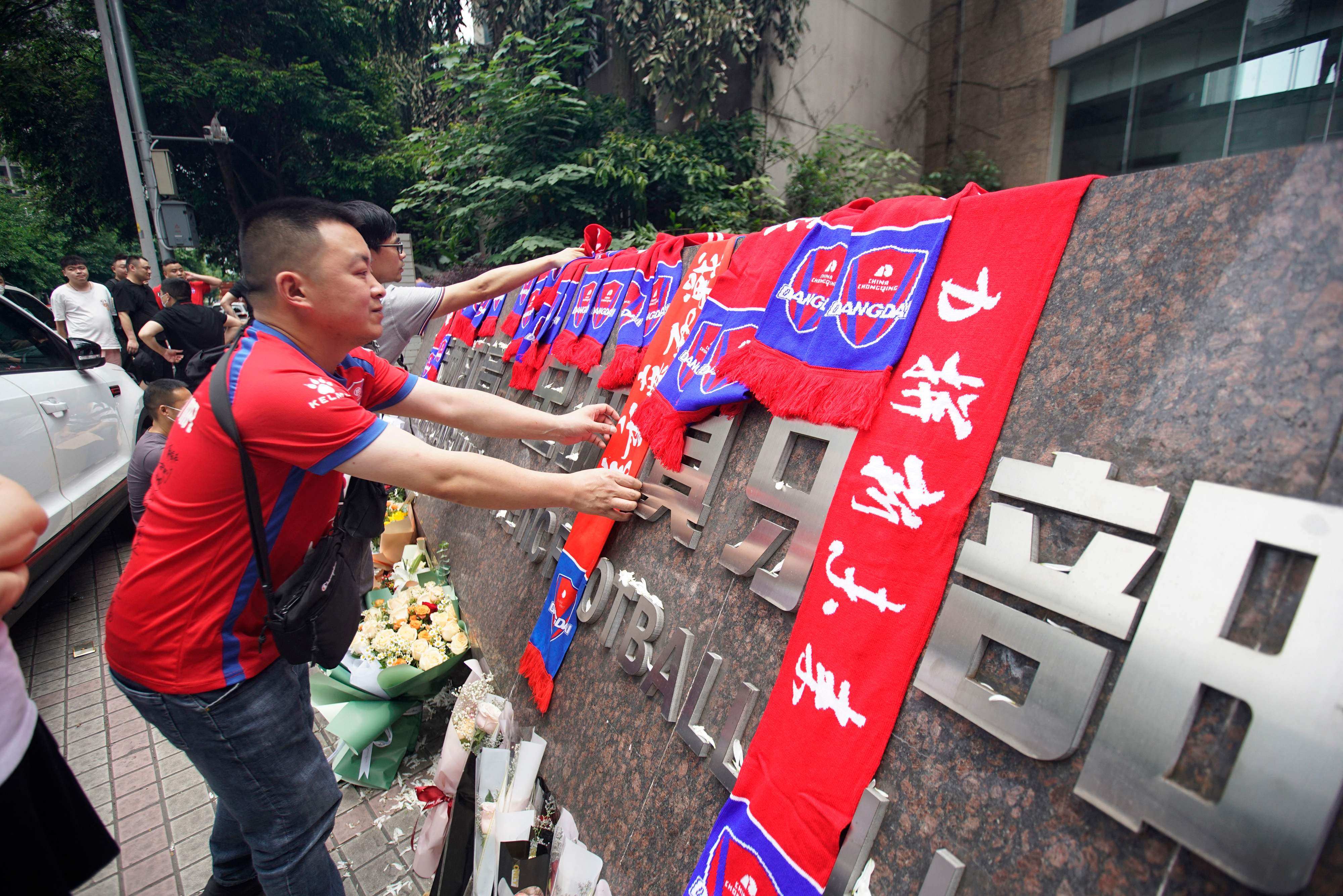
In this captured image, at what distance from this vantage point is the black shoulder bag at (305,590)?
164 centimetres

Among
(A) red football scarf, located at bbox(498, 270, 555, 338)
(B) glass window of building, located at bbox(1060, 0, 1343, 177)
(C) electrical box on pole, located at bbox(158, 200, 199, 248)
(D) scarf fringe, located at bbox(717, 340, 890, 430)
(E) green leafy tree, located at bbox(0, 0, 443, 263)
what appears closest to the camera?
(D) scarf fringe, located at bbox(717, 340, 890, 430)

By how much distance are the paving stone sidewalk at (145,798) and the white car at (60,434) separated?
1.54ft

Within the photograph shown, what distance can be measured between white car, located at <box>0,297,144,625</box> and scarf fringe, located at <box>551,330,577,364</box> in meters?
2.69

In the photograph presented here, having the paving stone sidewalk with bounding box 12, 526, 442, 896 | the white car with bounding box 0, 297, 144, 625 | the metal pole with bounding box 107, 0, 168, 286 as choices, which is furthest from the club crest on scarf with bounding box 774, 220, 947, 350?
the metal pole with bounding box 107, 0, 168, 286

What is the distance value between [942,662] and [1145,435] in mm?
561

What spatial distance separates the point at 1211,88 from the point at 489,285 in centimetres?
771

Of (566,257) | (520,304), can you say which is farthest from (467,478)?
(520,304)

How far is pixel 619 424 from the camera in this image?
2.56 m

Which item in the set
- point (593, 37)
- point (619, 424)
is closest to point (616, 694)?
point (619, 424)

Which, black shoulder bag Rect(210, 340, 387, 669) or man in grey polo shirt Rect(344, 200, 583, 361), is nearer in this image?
black shoulder bag Rect(210, 340, 387, 669)

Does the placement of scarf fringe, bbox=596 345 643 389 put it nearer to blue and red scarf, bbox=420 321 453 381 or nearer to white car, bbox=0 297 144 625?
white car, bbox=0 297 144 625

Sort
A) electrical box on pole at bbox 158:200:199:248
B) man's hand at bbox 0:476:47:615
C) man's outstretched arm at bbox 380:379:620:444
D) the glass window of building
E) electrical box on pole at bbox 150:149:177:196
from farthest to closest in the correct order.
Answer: electrical box on pole at bbox 158:200:199:248
electrical box on pole at bbox 150:149:177:196
the glass window of building
man's outstretched arm at bbox 380:379:620:444
man's hand at bbox 0:476:47:615

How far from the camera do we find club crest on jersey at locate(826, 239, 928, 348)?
5.29 ft

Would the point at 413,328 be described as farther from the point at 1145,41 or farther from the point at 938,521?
the point at 1145,41
